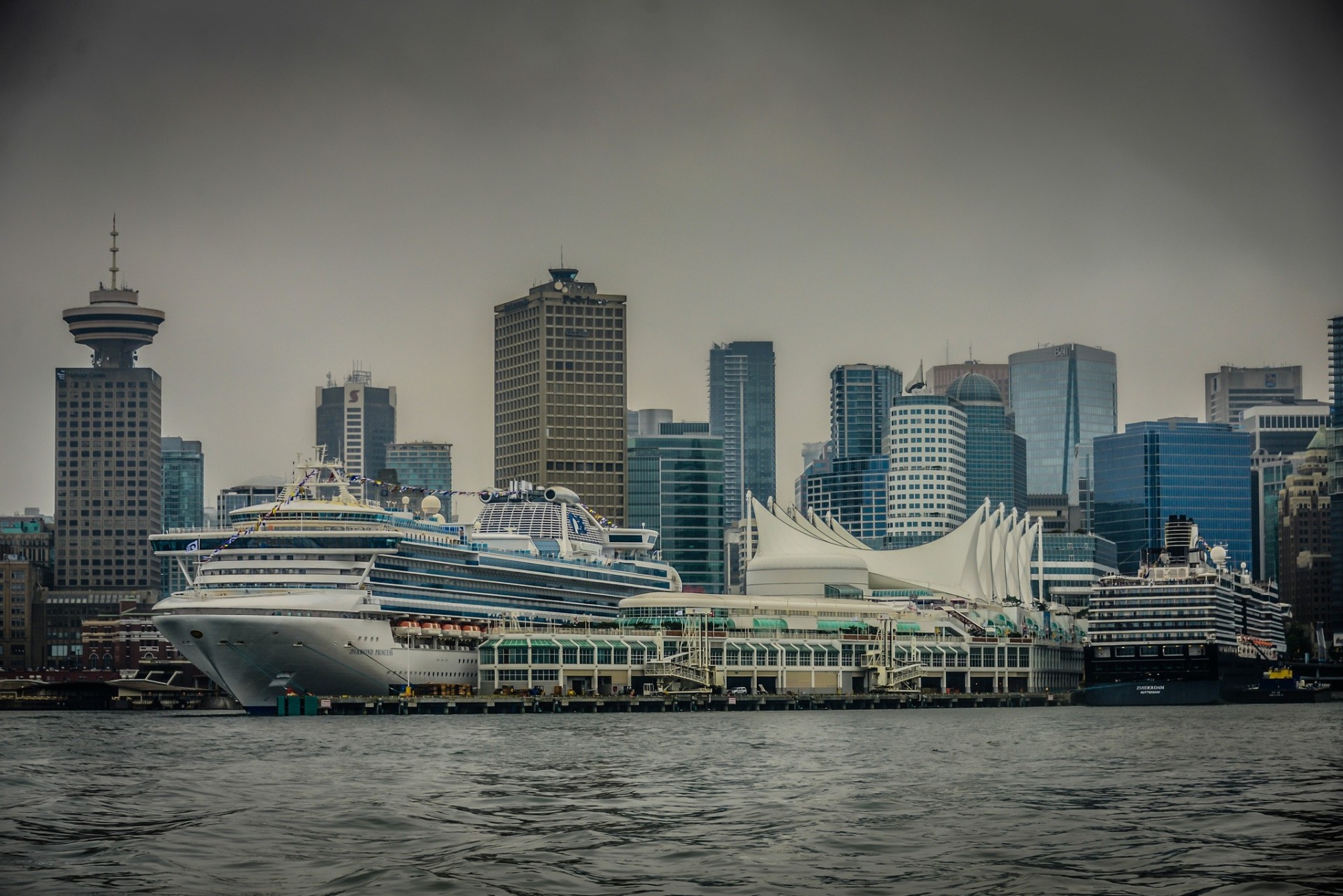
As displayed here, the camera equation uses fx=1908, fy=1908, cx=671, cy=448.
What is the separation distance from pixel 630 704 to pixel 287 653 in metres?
25.5

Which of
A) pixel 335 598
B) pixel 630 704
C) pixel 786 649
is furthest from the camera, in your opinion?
pixel 786 649

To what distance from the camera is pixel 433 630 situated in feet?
458

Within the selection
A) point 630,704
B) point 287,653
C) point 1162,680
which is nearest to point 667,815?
point 287,653

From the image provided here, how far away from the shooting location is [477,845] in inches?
1884

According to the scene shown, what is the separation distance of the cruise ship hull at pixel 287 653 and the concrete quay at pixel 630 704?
6.05ft

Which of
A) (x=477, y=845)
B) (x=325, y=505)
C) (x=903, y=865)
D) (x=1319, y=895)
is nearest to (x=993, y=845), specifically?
(x=903, y=865)

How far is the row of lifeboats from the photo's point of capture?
13538 centimetres

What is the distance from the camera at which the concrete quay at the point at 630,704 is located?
125938mm

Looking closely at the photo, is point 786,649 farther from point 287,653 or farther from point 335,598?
point 287,653

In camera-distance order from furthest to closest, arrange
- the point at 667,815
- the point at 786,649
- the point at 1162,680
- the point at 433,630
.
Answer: the point at 1162,680, the point at 786,649, the point at 433,630, the point at 667,815

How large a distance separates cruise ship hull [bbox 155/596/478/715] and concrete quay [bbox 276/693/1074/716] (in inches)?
72.6

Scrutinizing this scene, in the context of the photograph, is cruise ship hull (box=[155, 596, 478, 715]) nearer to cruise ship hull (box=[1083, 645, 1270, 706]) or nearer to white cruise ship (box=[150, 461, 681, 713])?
white cruise ship (box=[150, 461, 681, 713])

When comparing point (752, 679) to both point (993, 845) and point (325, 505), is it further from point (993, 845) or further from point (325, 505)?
point (993, 845)

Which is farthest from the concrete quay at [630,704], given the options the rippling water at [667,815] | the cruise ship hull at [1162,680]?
the rippling water at [667,815]
